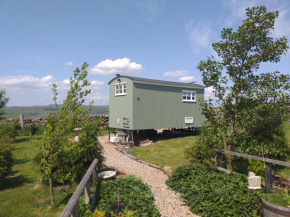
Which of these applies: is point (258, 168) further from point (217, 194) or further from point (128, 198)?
point (128, 198)

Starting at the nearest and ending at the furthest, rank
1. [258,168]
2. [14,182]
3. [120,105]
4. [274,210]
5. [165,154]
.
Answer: [274,210] < [258,168] < [14,182] < [165,154] < [120,105]

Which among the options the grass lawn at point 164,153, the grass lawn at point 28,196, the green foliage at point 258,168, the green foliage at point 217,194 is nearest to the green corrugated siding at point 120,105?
the grass lawn at point 164,153

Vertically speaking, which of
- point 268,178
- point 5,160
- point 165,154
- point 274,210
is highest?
point 5,160

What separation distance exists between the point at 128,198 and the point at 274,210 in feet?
12.7

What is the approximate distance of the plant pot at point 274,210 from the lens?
480cm

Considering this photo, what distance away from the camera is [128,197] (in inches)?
254

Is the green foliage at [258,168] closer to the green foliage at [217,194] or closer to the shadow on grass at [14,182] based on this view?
the green foliage at [217,194]

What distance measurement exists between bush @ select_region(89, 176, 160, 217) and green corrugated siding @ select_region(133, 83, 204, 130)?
9.56 m

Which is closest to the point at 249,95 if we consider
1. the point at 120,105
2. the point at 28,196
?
the point at 28,196

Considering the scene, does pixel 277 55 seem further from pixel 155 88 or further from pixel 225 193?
pixel 155 88

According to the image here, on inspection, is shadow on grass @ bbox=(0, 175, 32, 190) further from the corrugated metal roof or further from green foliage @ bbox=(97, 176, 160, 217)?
the corrugated metal roof

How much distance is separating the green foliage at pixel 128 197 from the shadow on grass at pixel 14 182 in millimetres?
3976

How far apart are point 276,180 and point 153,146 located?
1032cm

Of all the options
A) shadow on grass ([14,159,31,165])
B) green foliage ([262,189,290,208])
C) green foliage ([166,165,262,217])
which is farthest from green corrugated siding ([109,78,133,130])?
green foliage ([262,189,290,208])
